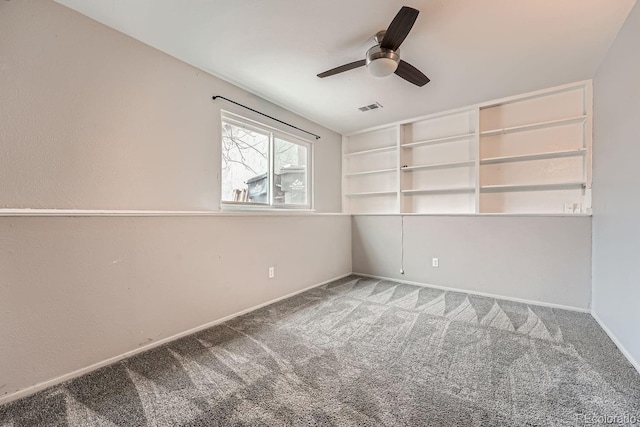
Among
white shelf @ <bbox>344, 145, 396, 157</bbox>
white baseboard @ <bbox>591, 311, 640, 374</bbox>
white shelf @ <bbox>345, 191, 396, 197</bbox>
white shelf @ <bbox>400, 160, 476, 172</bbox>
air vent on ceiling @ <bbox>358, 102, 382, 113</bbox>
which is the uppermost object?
air vent on ceiling @ <bbox>358, 102, 382, 113</bbox>

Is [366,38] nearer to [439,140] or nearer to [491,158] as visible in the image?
[439,140]

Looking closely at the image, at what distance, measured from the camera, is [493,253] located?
3289 mm

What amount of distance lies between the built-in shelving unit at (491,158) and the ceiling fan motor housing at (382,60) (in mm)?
1944

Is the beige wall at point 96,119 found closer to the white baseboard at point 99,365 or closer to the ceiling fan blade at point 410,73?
the white baseboard at point 99,365

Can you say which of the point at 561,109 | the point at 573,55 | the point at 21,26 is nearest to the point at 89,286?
the point at 21,26

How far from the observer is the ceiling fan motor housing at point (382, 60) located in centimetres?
201

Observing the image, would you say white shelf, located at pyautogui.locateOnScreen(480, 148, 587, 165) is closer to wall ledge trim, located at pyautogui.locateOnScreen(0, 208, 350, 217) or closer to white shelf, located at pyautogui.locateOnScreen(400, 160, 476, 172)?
white shelf, located at pyautogui.locateOnScreen(400, 160, 476, 172)

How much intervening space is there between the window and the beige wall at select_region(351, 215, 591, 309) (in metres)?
1.35

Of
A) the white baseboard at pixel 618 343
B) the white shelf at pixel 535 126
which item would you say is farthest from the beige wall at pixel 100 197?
the white shelf at pixel 535 126

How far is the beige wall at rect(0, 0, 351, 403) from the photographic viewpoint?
1.56m

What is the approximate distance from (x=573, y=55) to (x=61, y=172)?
4130mm

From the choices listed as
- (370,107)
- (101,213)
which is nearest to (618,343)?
(370,107)

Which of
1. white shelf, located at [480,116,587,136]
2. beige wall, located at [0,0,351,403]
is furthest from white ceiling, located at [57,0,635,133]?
white shelf, located at [480,116,587,136]

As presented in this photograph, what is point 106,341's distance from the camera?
1845 millimetres
